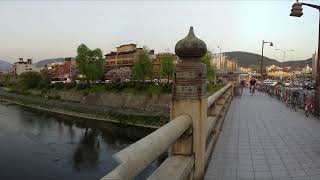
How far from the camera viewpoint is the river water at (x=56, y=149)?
84.3ft

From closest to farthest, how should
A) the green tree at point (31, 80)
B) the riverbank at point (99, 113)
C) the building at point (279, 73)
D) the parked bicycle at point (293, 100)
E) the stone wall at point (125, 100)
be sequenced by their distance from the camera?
the parked bicycle at point (293, 100) < the riverbank at point (99, 113) < the stone wall at point (125, 100) < the green tree at point (31, 80) < the building at point (279, 73)

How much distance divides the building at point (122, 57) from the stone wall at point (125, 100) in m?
27.3

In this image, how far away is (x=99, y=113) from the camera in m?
53.5

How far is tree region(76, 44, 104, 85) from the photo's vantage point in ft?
236

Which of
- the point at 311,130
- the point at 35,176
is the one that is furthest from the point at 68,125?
the point at 311,130

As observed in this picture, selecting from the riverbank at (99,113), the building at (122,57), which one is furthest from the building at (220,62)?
the riverbank at (99,113)

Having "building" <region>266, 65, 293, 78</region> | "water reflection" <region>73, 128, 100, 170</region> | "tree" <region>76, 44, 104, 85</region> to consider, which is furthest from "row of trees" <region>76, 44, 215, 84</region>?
"building" <region>266, 65, 293, 78</region>

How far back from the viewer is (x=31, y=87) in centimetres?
9575

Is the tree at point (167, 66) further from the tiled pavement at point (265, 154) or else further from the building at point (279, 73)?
the building at point (279, 73)

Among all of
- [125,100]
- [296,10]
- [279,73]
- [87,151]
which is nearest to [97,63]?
[125,100]

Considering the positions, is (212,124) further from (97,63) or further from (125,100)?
(97,63)

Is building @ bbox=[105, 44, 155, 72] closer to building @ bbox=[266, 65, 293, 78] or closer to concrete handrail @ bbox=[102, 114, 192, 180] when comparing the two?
building @ bbox=[266, 65, 293, 78]

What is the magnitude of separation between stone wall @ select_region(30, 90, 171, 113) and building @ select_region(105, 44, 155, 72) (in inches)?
1076

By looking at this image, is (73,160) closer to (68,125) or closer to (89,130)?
(89,130)
